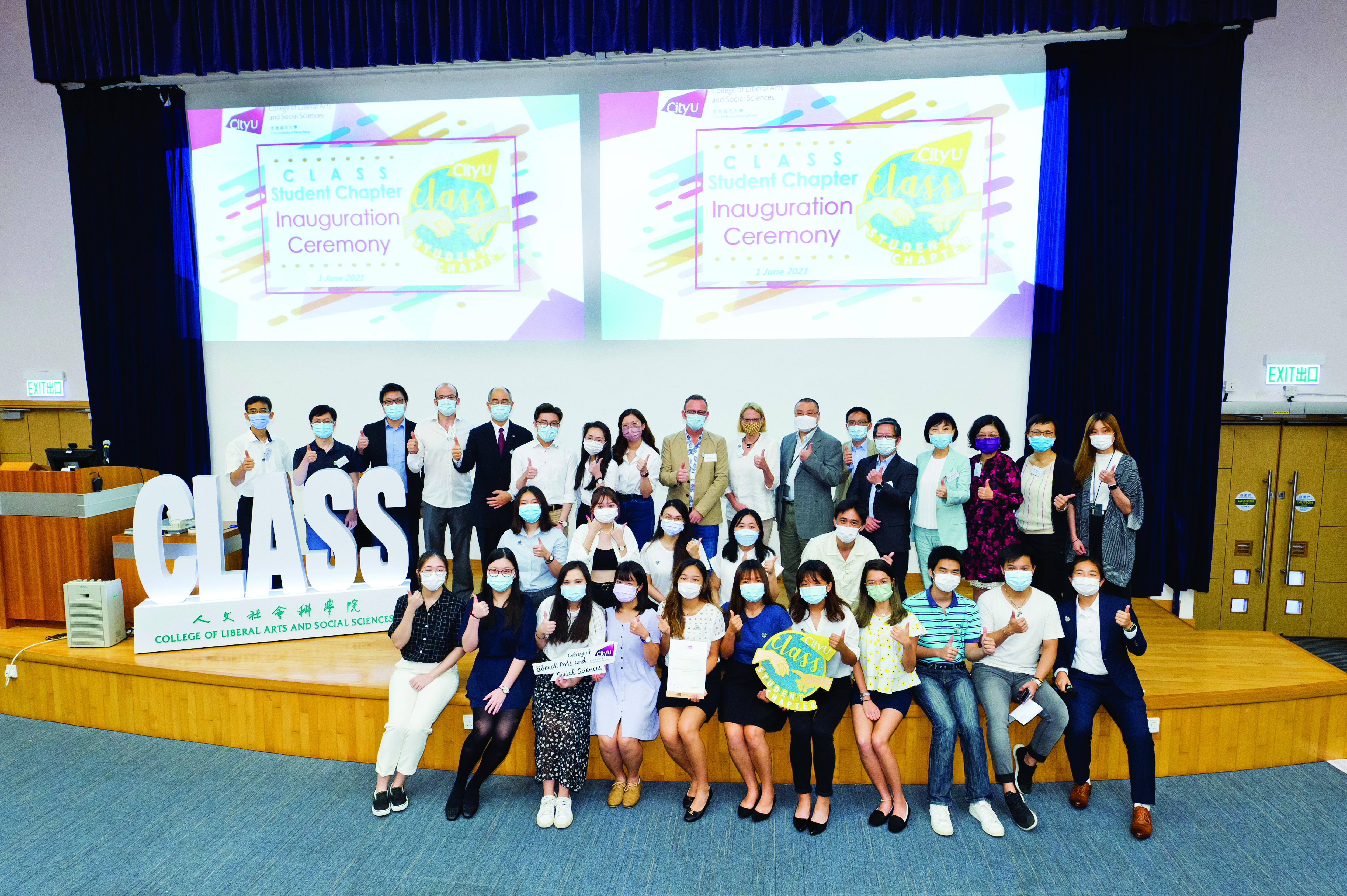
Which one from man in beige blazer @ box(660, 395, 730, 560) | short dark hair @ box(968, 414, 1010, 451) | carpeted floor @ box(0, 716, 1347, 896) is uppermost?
short dark hair @ box(968, 414, 1010, 451)

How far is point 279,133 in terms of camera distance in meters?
5.18

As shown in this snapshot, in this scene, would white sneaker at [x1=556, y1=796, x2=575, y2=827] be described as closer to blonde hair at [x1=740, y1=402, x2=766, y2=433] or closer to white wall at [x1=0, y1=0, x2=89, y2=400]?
blonde hair at [x1=740, y1=402, x2=766, y2=433]

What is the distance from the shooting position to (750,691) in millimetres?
3012

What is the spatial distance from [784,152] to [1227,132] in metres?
2.69

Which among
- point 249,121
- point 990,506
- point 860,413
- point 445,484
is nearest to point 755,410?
point 860,413

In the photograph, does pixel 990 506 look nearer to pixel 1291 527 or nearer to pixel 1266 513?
pixel 1266 513

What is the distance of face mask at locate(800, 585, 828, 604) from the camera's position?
293 cm

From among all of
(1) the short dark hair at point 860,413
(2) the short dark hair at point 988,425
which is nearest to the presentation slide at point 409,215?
(1) the short dark hair at point 860,413

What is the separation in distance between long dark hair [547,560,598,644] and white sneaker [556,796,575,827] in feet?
1.96

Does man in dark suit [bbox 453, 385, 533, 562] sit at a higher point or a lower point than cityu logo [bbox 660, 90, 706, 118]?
lower

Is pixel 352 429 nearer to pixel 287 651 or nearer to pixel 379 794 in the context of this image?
pixel 287 651

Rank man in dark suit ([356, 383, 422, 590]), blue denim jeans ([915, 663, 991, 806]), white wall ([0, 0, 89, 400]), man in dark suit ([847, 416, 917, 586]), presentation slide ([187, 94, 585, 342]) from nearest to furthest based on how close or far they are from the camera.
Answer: blue denim jeans ([915, 663, 991, 806]), man in dark suit ([847, 416, 917, 586]), man in dark suit ([356, 383, 422, 590]), presentation slide ([187, 94, 585, 342]), white wall ([0, 0, 89, 400])

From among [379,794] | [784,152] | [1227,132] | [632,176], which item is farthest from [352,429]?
[1227,132]

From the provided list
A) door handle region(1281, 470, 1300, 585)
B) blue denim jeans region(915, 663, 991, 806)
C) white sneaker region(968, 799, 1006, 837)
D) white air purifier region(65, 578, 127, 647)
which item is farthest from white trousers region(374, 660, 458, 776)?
door handle region(1281, 470, 1300, 585)
